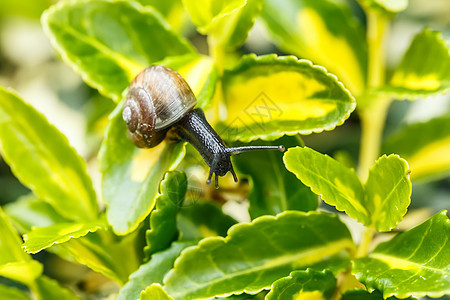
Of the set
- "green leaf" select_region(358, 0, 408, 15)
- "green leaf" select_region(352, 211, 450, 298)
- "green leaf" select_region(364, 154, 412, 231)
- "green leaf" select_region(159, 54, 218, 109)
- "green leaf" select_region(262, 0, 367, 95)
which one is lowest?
"green leaf" select_region(352, 211, 450, 298)

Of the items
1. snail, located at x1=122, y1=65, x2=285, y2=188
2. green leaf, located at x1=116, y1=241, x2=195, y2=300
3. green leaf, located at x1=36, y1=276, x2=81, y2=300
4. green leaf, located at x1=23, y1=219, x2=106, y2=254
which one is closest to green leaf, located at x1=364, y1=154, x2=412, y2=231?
snail, located at x1=122, y1=65, x2=285, y2=188

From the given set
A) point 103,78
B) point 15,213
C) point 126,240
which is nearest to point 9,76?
point 15,213

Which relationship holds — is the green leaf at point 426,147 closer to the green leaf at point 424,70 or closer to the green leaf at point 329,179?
the green leaf at point 424,70

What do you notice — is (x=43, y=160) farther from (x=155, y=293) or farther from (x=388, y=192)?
(x=388, y=192)

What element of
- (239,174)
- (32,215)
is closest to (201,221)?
(239,174)

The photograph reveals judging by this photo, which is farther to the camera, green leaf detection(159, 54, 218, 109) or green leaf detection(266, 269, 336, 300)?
green leaf detection(159, 54, 218, 109)

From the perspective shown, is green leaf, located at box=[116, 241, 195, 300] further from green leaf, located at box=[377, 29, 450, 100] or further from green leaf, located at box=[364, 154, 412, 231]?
green leaf, located at box=[377, 29, 450, 100]
